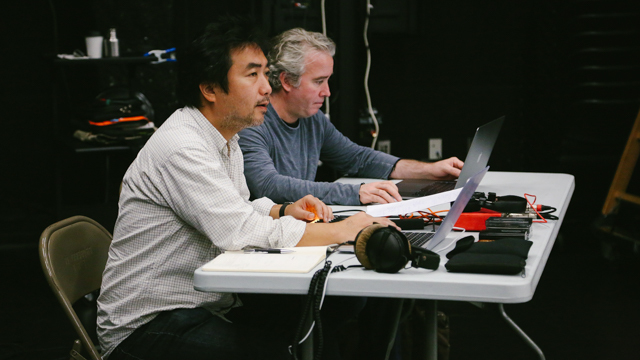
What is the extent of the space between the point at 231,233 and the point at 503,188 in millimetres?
1226

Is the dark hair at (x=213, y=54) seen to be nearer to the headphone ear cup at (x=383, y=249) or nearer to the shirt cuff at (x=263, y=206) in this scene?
the shirt cuff at (x=263, y=206)

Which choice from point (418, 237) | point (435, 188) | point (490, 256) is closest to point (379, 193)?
point (435, 188)

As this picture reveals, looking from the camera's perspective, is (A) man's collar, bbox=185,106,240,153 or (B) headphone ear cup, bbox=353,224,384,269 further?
(A) man's collar, bbox=185,106,240,153

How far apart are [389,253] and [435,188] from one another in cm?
106

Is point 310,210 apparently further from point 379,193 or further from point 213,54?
point 213,54

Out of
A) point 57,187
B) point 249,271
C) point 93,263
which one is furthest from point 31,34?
point 249,271

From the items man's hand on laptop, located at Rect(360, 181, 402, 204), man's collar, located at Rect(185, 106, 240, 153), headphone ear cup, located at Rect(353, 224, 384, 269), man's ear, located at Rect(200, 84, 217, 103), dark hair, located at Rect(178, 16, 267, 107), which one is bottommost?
man's hand on laptop, located at Rect(360, 181, 402, 204)

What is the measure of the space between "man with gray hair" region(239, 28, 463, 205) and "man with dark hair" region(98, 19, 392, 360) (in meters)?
0.48

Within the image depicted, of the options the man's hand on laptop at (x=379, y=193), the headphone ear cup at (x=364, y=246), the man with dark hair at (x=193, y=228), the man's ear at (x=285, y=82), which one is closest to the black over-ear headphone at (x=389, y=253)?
the headphone ear cup at (x=364, y=246)

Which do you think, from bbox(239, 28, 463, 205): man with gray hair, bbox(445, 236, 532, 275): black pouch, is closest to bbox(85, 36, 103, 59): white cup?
bbox(239, 28, 463, 205): man with gray hair

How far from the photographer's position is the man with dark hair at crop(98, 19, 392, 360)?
1.46m

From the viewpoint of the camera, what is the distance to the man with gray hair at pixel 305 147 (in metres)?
2.14

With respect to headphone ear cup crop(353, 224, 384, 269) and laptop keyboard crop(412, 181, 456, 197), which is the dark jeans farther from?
laptop keyboard crop(412, 181, 456, 197)

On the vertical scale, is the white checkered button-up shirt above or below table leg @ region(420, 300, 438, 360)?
above
